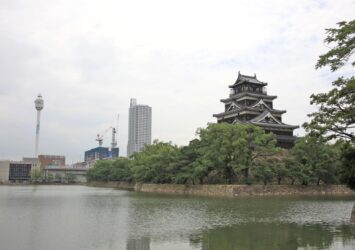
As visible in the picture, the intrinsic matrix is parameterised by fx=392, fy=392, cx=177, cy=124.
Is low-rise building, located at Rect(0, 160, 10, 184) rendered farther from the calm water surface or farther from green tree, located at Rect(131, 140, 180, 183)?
the calm water surface

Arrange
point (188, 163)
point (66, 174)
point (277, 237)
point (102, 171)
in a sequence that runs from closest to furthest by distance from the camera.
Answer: point (277, 237) → point (188, 163) → point (102, 171) → point (66, 174)

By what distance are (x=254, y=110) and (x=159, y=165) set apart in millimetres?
21800

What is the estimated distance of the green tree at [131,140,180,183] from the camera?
212 feet

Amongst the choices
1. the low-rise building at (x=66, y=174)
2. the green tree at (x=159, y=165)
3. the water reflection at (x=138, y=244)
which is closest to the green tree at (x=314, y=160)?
the green tree at (x=159, y=165)

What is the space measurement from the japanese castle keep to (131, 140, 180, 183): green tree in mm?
14286

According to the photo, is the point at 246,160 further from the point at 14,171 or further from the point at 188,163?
the point at 14,171

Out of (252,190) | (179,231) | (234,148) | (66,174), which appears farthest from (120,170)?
(179,231)

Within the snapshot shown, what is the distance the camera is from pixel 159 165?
66688 mm

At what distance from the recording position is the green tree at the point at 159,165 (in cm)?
6462

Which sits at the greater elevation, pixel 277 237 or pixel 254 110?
pixel 254 110

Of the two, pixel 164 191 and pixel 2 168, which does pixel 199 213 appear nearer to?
pixel 164 191

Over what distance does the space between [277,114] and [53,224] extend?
61329 millimetres

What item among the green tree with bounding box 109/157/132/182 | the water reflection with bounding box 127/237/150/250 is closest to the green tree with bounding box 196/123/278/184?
the water reflection with bounding box 127/237/150/250

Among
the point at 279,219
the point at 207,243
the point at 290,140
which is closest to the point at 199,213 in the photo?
the point at 279,219
